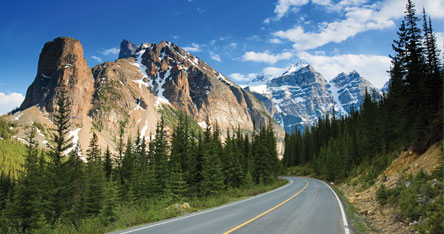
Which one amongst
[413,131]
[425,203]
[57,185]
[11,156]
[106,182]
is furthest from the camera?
[11,156]

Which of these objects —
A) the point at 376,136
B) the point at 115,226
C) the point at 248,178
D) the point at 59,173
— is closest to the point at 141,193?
the point at 59,173

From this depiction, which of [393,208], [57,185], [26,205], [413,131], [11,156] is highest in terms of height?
[11,156]

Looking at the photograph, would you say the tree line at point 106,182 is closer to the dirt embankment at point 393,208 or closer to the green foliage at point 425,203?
the dirt embankment at point 393,208

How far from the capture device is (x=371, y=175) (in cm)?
2311

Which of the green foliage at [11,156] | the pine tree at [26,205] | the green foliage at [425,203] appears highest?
the green foliage at [11,156]

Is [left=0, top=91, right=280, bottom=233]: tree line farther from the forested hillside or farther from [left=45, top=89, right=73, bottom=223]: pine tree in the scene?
the forested hillside

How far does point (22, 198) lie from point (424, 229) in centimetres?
3209

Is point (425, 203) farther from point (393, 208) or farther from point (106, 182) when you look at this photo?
point (106, 182)

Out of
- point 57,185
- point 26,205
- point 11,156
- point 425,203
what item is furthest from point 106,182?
point 11,156

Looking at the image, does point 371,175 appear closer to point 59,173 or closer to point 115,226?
point 115,226

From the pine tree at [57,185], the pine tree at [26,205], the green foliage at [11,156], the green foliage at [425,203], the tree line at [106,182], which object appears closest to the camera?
the green foliage at [425,203]

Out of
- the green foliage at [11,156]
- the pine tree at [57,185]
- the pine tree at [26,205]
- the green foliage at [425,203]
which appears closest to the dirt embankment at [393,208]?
the green foliage at [425,203]

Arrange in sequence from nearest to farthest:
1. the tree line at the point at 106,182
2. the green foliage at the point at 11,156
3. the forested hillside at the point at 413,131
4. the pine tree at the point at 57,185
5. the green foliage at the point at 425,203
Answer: the green foliage at the point at 425,203 < the forested hillside at the point at 413,131 < the tree line at the point at 106,182 < the pine tree at the point at 57,185 < the green foliage at the point at 11,156

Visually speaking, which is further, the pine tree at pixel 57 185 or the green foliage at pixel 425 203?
the pine tree at pixel 57 185
